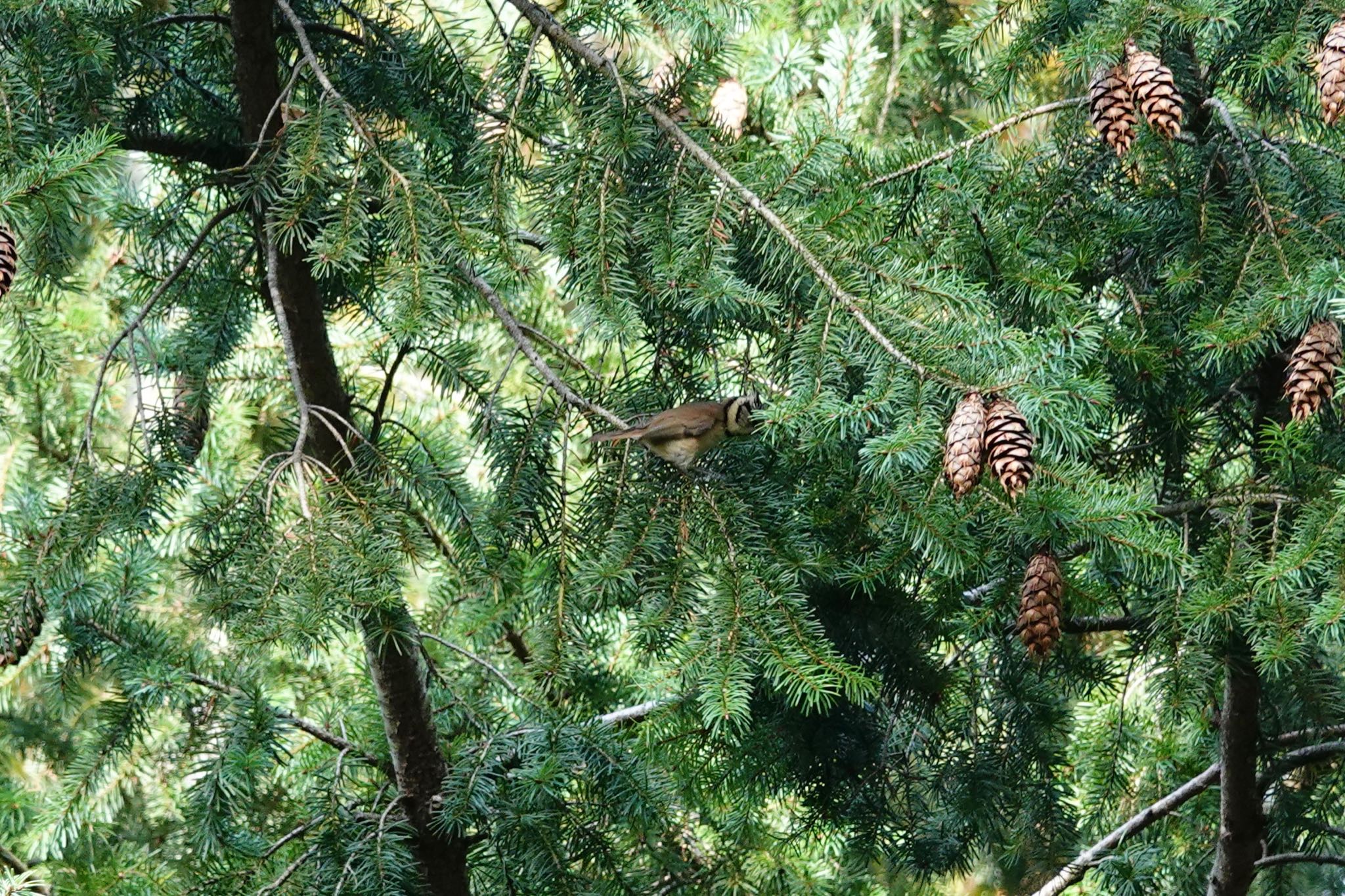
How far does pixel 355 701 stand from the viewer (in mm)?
3869

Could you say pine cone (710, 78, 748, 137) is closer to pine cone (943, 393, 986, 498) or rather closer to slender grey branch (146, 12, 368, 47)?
slender grey branch (146, 12, 368, 47)

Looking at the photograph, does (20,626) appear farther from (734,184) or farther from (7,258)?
(734,184)

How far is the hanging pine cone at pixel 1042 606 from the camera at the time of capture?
1845 mm

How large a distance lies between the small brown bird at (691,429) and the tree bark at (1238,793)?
3.49 ft

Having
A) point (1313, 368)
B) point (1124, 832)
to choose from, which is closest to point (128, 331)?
point (1313, 368)

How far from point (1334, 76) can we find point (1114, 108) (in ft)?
1.01

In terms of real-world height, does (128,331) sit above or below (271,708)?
above

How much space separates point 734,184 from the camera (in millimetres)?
1888

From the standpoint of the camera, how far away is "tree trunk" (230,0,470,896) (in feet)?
7.42

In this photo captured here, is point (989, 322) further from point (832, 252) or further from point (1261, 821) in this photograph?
point (1261, 821)

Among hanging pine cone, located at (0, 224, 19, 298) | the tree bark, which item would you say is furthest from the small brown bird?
the tree bark

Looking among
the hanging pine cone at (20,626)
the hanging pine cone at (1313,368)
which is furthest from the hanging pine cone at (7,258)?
the hanging pine cone at (1313,368)

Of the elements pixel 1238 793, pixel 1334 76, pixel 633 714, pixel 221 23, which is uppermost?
pixel 221 23

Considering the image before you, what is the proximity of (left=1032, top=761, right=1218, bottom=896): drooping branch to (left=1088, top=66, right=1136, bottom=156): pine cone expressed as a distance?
1.40 meters
